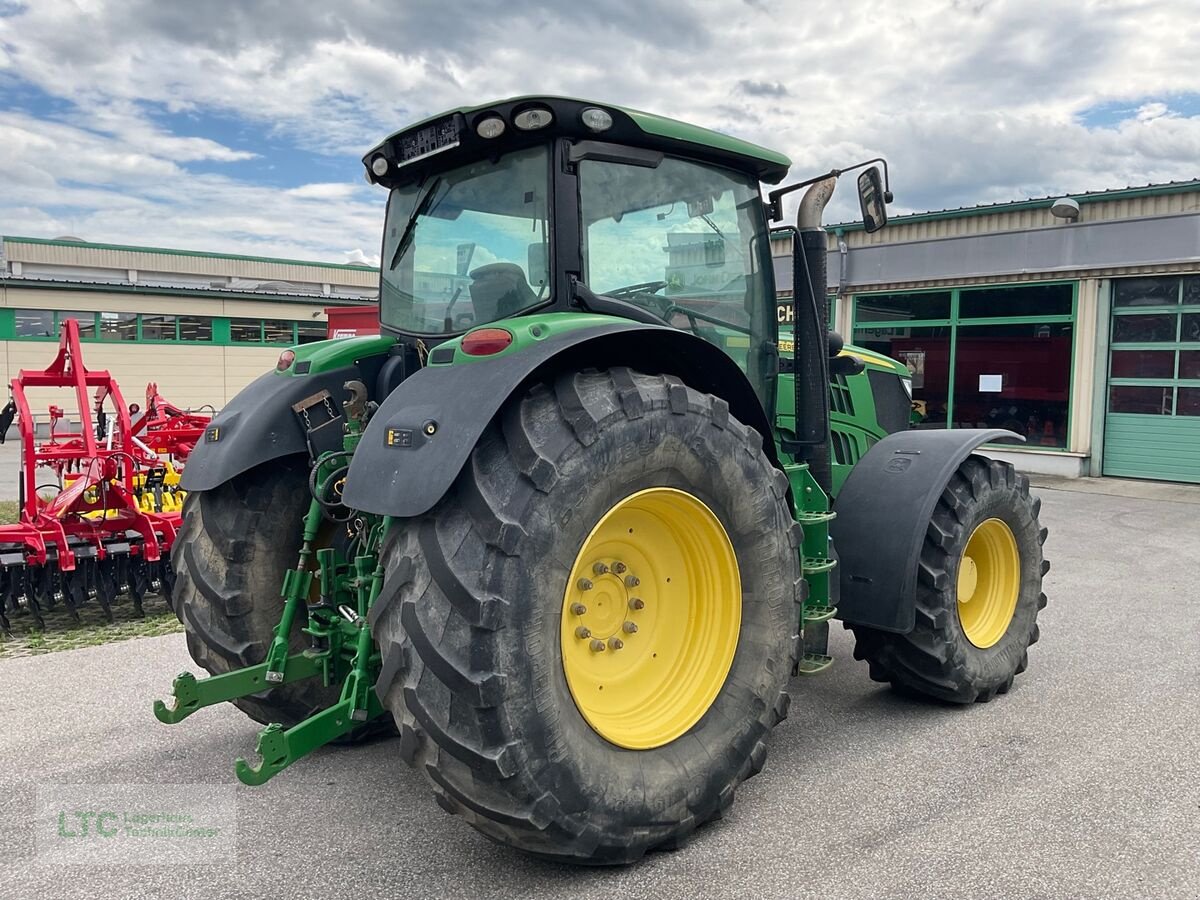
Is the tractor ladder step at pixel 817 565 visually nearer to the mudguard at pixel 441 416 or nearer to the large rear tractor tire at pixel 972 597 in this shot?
the large rear tractor tire at pixel 972 597

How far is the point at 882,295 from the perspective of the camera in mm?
15336

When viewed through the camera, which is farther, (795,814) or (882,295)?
(882,295)

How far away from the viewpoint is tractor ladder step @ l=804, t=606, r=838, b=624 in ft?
11.7

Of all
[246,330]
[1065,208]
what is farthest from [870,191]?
[246,330]

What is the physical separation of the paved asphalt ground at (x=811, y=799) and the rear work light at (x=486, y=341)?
1.52 meters

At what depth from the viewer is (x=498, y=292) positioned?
3352 millimetres

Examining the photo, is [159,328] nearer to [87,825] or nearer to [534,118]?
[87,825]

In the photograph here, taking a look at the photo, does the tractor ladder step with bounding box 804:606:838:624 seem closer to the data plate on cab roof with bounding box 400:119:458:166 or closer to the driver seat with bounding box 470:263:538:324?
the driver seat with bounding box 470:263:538:324

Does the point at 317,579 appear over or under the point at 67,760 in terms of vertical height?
over

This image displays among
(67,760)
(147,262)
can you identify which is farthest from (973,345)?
(147,262)

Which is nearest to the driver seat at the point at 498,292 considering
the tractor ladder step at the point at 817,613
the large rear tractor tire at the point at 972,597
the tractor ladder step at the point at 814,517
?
the tractor ladder step at the point at 814,517

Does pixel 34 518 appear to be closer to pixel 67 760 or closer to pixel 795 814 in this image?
pixel 67 760

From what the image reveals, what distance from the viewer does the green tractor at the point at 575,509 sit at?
8.31ft

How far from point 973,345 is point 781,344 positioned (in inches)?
443
